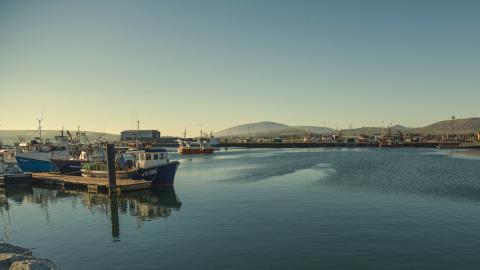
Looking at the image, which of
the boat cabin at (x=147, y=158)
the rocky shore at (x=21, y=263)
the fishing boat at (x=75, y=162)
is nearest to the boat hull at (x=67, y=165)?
the fishing boat at (x=75, y=162)

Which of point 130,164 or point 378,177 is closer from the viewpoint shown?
point 130,164

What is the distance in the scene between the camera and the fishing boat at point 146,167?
4662 centimetres

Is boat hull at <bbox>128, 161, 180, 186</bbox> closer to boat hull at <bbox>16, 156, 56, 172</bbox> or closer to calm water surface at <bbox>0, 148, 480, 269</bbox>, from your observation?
calm water surface at <bbox>0, 148, 480, 269</bbox>

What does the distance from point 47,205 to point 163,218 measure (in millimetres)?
16864

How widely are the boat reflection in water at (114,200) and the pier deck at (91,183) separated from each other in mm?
839

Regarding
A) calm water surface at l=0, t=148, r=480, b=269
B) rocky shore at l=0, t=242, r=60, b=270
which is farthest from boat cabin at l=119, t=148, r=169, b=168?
rocky shore at l=0, t=242, r=60, b=270

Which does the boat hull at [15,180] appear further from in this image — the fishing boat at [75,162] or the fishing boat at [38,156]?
the fishing boat at [38,156]

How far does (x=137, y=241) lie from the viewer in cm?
2477

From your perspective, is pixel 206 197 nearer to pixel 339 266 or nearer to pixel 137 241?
pixel 137 241

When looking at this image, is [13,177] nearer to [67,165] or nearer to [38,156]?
[67,165]

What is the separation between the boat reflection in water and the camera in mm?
33969

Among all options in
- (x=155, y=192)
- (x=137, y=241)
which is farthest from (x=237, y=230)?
(x=155, y=192)

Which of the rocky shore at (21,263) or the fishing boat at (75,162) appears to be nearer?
the rocky shore at (21,263)

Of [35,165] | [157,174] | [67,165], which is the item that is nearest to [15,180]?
[67,165]
